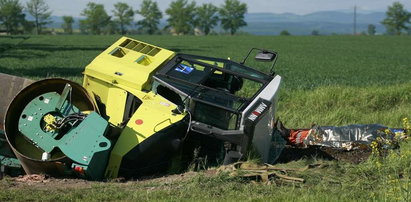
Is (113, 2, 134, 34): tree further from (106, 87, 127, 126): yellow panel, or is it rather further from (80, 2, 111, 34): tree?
(106, 87, 127, 126): yellow panel

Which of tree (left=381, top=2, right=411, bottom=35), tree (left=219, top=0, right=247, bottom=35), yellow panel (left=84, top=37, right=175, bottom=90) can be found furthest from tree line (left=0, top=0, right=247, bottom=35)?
yellow panel (left=84, top=37, right=175, bottom=90)

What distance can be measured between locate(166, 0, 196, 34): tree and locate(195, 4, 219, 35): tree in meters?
1.43

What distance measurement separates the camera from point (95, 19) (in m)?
113

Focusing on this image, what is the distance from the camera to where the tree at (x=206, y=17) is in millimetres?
120562

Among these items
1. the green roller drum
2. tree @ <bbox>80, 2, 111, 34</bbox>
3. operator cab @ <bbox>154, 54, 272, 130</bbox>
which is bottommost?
tree @ <bbox>80, 2, 111, 34</bbox>

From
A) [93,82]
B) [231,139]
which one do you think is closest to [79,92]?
[93,82]

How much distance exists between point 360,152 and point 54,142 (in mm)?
4324

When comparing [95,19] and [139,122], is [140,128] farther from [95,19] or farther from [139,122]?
[95,19]

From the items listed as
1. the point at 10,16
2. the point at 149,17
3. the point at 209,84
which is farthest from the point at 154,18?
the point at 209,84

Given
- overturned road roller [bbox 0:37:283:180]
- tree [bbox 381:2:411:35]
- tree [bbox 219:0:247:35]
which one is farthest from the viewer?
tree [bbox 219:0:247:35]

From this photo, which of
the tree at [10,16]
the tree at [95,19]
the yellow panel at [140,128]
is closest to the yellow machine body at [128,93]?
the yellow panel at [140,128]

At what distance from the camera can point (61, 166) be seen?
627 centimetres

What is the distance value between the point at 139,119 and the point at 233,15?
116248 millimetres

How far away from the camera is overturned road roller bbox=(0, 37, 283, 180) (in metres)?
6.36
